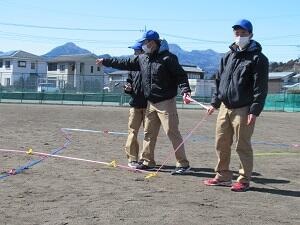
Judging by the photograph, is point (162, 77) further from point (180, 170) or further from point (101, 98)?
point (101, 98)

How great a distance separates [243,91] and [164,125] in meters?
1.58

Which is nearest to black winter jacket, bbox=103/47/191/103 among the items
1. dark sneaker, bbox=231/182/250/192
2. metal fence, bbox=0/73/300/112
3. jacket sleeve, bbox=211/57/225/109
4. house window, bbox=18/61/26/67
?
jacket sleeve, bbox=211/57/225/109

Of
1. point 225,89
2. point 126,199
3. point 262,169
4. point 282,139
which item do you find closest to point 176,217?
point 126,199

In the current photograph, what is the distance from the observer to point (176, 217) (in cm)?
502

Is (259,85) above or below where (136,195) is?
above

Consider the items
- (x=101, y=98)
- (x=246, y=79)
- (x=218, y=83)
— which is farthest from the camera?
(x=101, y=98)

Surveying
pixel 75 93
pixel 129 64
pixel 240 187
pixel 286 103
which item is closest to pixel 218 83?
pixel 240 187

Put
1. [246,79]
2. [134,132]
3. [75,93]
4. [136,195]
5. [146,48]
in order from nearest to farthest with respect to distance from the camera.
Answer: [136,195] → [246,79] → [146,48] → [134,132] → [75,93]

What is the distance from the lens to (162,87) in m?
7.53

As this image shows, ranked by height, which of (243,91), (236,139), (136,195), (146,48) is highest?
(146,48)

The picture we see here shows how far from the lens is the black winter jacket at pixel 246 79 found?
615 centimetres

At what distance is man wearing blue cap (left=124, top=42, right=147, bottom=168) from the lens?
316 inches

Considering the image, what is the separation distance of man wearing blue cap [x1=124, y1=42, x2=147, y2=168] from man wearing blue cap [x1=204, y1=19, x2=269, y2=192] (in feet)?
5.87

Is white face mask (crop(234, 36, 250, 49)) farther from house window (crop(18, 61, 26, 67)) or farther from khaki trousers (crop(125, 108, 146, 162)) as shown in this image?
house window (crop(18, 61, 26, 67))
